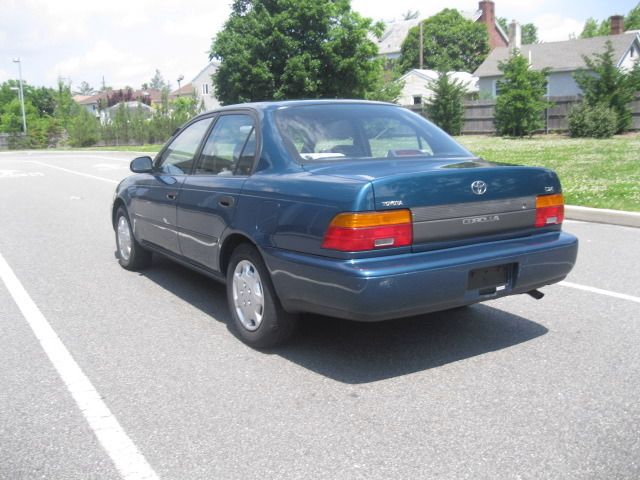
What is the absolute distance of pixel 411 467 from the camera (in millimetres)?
2990

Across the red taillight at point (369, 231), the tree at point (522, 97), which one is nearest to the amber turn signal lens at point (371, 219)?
the red taillight at point (369, 231)

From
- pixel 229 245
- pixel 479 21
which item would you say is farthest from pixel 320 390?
pixel 479 21

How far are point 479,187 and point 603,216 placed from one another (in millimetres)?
6387

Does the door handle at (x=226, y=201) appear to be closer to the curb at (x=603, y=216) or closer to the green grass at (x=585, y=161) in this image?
the curb at (x=603, y=216)

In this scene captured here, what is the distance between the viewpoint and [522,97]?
27.3 meters

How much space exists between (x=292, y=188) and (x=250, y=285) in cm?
80

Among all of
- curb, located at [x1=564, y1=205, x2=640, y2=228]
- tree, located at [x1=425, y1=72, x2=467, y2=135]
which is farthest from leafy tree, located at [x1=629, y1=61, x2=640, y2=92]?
curb, located at [x1=564, y1=205, x2=640, y2=228]

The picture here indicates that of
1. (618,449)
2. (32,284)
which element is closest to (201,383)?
(618,449)

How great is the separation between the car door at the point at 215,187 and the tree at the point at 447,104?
25.6 meters

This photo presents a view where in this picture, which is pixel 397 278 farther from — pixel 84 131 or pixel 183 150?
pixel 84 131

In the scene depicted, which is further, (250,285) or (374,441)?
(250,285)

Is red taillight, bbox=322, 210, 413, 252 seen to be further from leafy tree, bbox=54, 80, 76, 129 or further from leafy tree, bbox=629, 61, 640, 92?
leafy tree, bbox=54, 80, 76, 129

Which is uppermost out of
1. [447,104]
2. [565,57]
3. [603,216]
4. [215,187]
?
[565,57]

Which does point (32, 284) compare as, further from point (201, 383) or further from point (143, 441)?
point (143, 441)
